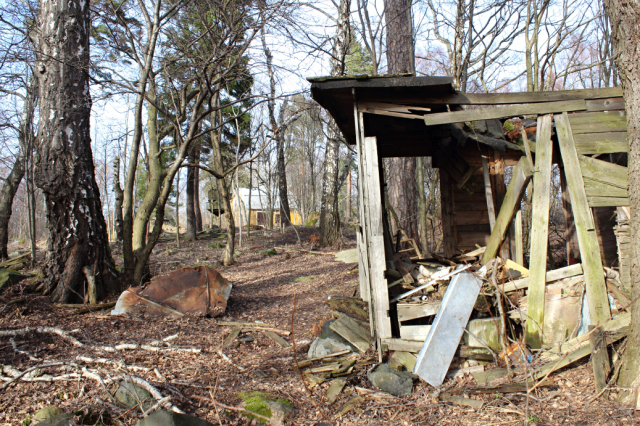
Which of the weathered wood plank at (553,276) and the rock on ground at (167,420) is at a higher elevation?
the weathered wood plank at (553,276)

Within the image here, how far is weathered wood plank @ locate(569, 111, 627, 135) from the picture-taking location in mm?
4684

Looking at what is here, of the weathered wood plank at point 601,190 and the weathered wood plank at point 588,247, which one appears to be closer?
the weathered wood plank at point 588,247

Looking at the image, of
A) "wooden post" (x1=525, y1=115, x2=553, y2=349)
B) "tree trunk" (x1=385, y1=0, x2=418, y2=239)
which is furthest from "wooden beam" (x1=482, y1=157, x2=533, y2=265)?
"tree trunk" (x1=385, y1=0, x2=418, y2=239)

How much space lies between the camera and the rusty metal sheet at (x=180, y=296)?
20.8 feet

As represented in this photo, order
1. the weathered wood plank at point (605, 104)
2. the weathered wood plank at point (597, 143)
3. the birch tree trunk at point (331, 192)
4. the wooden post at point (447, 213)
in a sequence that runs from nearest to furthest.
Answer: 1. the weathered wood plank at point (597, 143)
2. the weathered wood plank at point (605, 104)
3. the wooden post at point (447, 213)
4. the birch tree trunk at point (331, 192)

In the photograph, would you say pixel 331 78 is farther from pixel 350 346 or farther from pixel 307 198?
pixel 307 198

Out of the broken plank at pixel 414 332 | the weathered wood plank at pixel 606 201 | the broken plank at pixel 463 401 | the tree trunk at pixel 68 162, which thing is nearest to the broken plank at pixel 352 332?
the broken plank at pixel 414 332

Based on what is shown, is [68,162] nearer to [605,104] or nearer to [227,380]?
[227,380]

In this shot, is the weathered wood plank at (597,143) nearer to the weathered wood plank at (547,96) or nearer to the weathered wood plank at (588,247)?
the weathered wood plank at (588,247)

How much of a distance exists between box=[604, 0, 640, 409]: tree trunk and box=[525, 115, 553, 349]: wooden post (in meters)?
1.03

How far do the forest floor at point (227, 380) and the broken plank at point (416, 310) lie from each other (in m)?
0.63

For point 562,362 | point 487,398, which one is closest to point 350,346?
point 487,398

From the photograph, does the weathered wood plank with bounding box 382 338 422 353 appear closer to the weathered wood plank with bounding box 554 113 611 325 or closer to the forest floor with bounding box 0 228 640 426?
the forest floor with bounding box 0 228 640 426

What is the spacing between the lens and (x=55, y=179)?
6.29 metres
